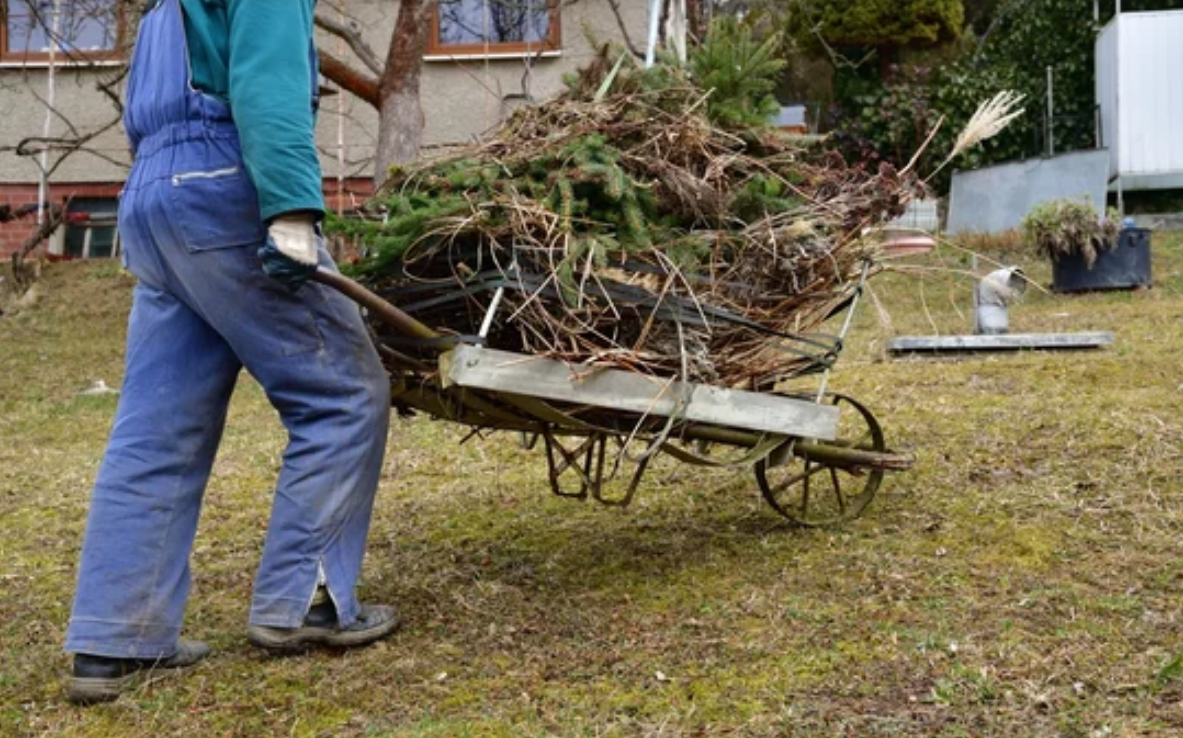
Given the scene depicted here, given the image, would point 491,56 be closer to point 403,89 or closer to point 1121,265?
point 403,89

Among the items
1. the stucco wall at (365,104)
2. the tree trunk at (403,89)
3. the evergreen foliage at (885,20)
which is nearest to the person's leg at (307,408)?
the tree trunk at (403,89)

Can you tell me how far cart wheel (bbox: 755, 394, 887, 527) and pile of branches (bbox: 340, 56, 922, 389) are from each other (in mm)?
402

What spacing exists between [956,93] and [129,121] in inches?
625

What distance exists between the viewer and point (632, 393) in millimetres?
3932

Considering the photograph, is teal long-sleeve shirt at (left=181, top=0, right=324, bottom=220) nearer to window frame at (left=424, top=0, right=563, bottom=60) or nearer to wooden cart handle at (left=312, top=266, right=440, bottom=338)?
wooden cart handle at (left=312, top=266, right=440, bottom=338)

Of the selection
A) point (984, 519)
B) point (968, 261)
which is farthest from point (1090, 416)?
point (968, 261)

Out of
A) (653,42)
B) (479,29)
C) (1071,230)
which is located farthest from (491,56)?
(653,42)

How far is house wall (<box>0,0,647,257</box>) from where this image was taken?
52.1 ft

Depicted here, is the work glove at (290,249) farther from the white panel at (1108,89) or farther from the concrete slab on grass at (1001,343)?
the white panel at (1108,89)

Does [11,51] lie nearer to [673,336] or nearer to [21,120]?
[21,120]

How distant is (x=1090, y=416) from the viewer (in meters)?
6.14

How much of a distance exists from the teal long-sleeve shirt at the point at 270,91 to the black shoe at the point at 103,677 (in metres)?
1.18

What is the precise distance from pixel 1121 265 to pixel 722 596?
8.41 m

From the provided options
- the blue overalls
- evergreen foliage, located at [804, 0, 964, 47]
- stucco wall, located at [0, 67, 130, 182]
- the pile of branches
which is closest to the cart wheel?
the pile of branches
